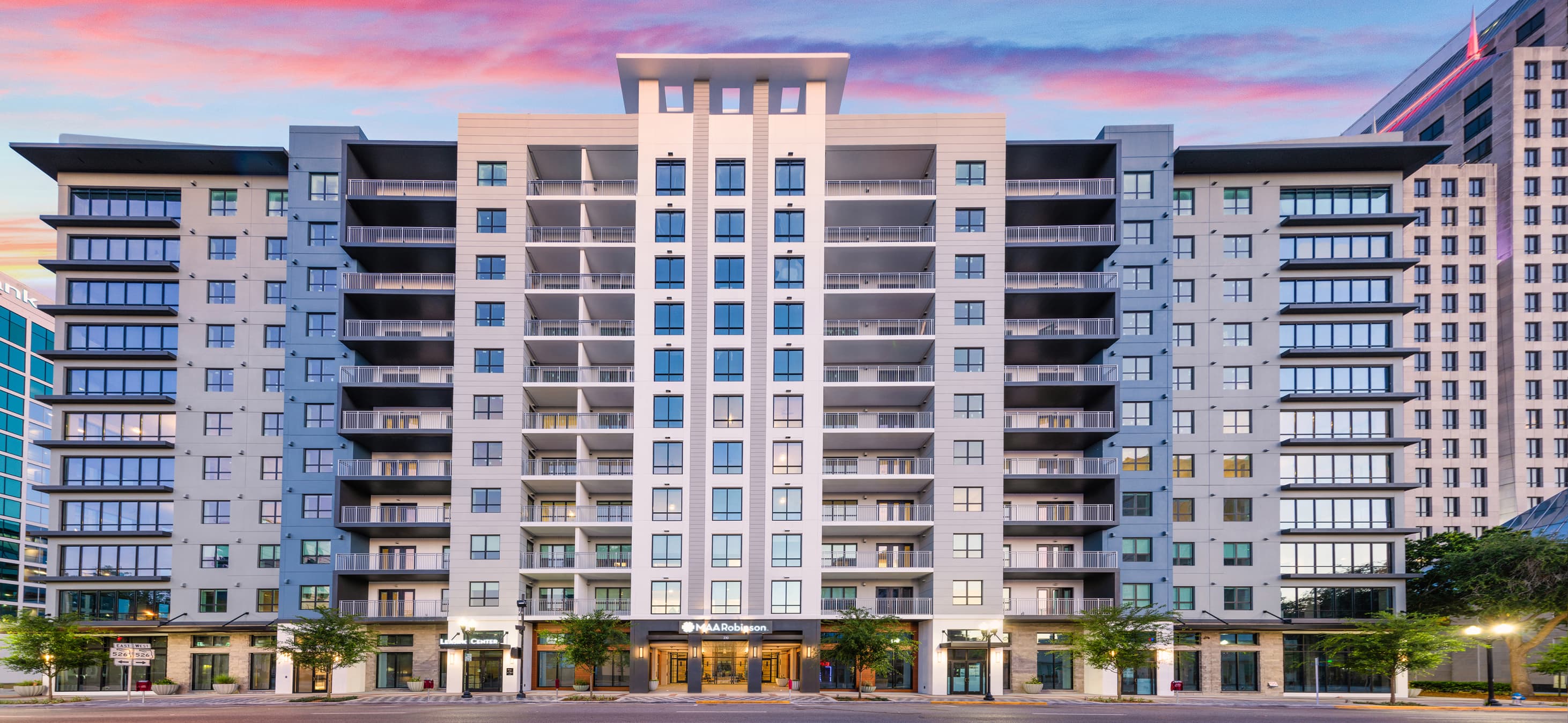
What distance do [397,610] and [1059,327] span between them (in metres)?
43.3

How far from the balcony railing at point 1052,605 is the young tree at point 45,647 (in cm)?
5167

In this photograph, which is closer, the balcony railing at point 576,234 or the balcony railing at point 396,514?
the balcony railing at point 396,514

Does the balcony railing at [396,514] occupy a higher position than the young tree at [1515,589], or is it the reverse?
the balcony railing at [396,514]

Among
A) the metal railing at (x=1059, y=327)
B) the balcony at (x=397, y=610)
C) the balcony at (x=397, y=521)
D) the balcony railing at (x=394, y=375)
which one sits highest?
the metal railing at (x=1059, y=327)

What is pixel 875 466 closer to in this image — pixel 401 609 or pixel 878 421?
pixel 878 421

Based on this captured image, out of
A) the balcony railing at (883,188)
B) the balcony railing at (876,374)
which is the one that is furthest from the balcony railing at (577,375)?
the balcony railing at (883,188)

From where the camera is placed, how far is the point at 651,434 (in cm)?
5894

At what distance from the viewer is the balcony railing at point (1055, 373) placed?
6025cm

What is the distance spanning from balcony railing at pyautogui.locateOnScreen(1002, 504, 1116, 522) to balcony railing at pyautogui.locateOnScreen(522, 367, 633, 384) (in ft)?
78.2

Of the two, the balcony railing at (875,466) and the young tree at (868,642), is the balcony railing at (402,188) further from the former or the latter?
the young tree at (868,642)

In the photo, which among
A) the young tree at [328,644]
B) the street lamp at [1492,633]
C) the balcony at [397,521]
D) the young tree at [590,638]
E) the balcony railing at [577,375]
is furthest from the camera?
the balcony railing at [577,375]

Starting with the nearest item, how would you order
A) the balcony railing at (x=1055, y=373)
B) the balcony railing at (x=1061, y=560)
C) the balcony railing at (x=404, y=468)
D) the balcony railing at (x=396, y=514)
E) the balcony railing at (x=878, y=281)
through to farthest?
the balcony railing at (x=396, y=514), the balcony railing at (x=1061, y=560), the balcony railing at (x=404, y=468), the balcony railing at (x=1055, y=373), the balcony railing at (x=878, y=281)

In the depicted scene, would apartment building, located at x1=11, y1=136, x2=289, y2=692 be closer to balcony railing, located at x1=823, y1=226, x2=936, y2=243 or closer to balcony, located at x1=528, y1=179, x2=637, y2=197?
balcony, located at x1=528, y1=179, x2=637, y2=197

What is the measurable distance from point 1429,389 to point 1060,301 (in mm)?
59046
